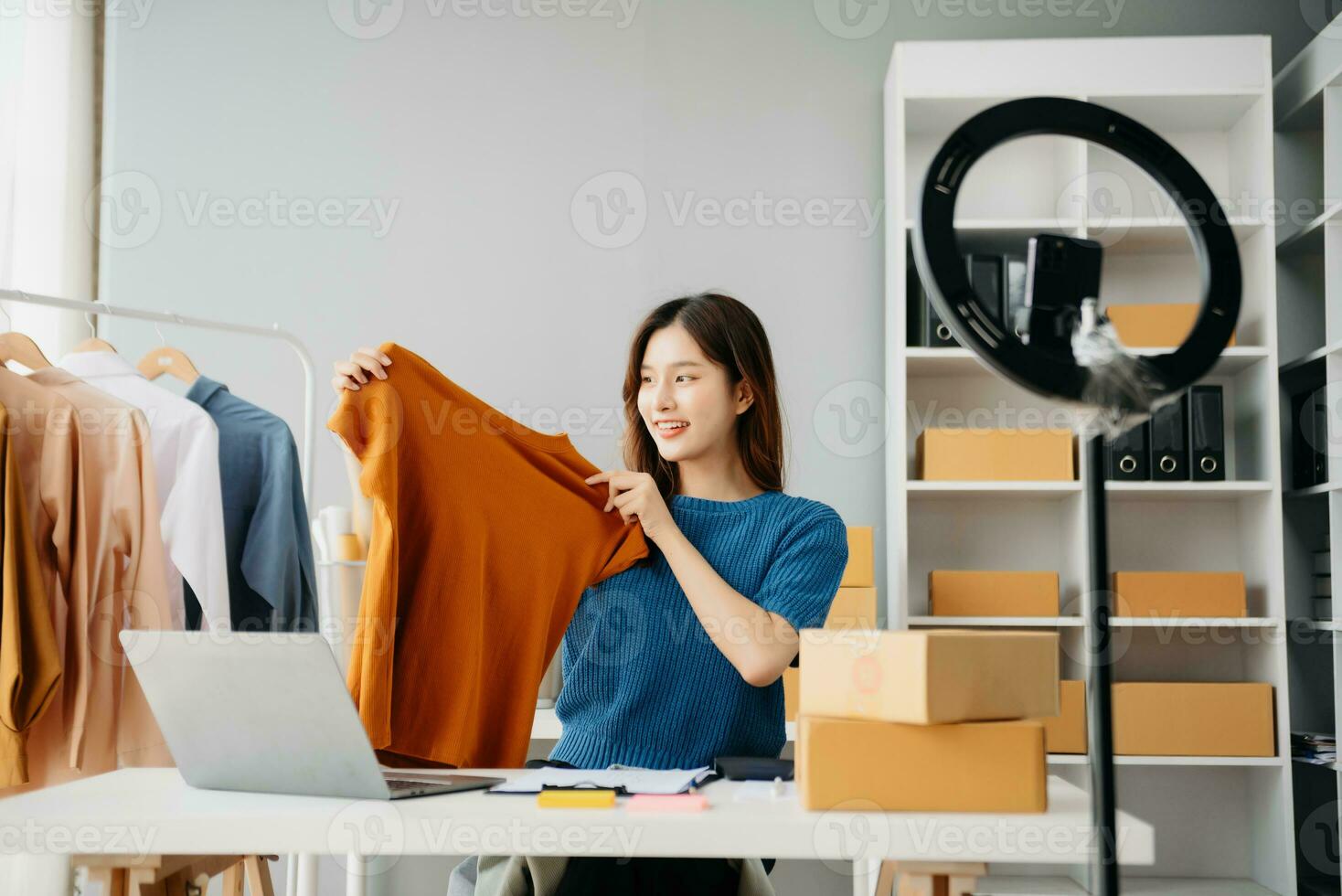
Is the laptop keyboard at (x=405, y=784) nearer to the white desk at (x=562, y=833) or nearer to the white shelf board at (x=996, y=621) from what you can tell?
the white desk at (x=562, y=833)

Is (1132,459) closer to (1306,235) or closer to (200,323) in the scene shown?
(1306,235)

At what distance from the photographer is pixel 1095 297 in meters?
0.76

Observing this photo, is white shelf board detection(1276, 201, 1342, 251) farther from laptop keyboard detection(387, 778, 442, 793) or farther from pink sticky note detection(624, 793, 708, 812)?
laptop keyboard detection(387, 778, 442, 793)

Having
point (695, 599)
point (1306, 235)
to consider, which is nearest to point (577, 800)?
point (695, 599)

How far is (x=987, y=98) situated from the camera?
9.42 ft

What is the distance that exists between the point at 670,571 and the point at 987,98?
72.5 inches

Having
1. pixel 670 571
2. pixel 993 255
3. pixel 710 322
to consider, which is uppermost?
pixel 993 255

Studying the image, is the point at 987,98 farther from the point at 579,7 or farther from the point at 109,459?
the point at 109,459

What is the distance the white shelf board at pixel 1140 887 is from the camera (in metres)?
2.73

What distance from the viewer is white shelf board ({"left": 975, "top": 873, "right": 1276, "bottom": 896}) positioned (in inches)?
107

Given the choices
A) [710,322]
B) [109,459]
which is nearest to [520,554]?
[710,322]

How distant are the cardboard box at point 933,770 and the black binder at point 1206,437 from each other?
207cm

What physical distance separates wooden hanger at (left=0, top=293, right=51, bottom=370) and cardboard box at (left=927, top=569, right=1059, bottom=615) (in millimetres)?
2024

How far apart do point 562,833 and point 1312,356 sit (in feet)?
8.40
